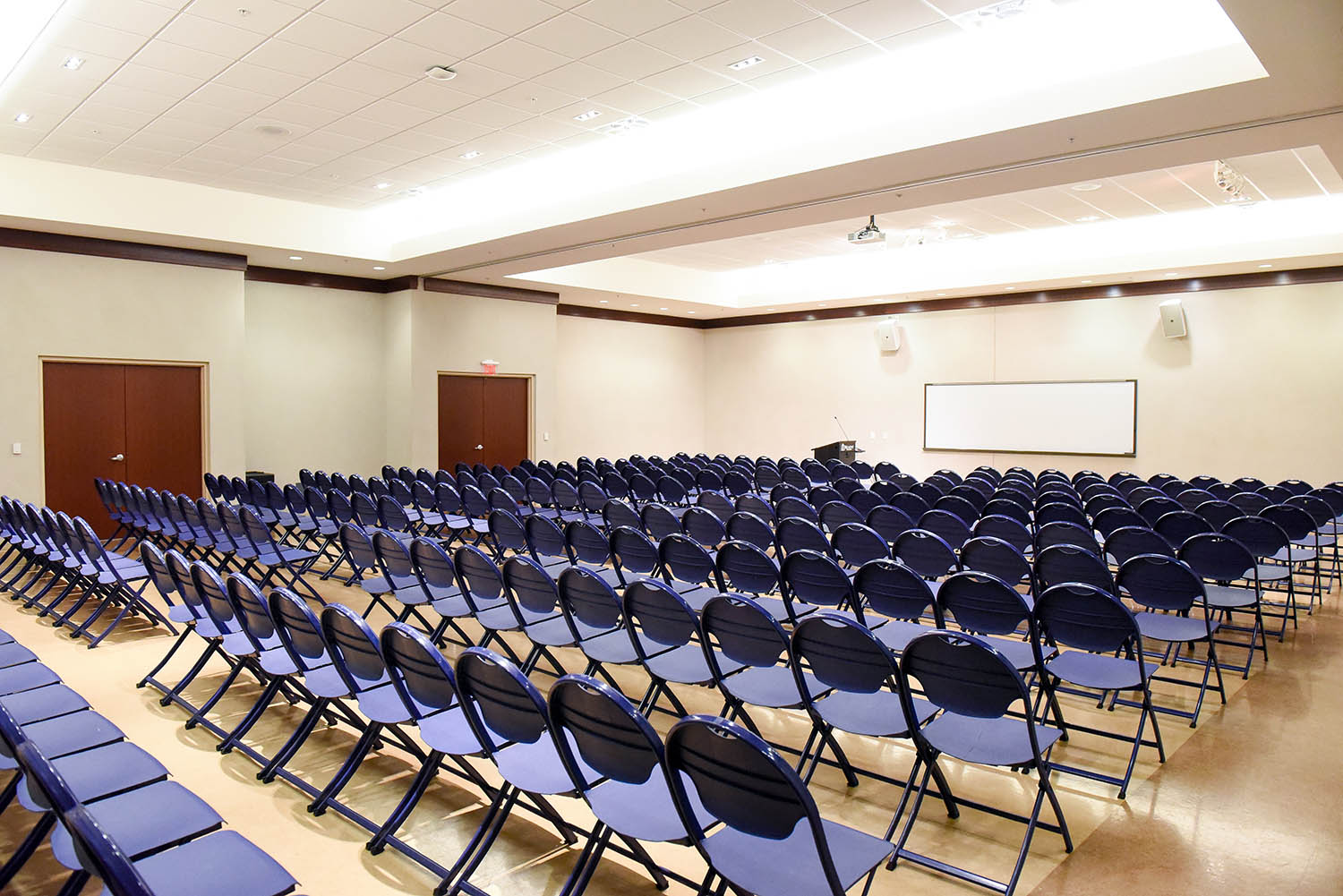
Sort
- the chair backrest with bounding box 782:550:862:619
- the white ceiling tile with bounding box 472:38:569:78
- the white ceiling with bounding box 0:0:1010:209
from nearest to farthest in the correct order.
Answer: the chair backrest with bounding box 782:550:862:619, the white ceiling with bounding box 0:0:1010:209, the white ceiling tile with bounding box 472:38:569:78

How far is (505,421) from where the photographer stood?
49.3 feet

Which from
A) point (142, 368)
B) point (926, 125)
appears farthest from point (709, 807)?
point (142, 368)

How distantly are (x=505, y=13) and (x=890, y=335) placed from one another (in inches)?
475

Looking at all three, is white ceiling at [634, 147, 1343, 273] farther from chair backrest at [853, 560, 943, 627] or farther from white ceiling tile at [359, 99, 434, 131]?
chair backrest at [853, 560, 943, 627]

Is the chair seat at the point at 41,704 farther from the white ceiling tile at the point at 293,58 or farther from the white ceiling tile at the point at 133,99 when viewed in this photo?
the white ceiling tile at the point at 133,99

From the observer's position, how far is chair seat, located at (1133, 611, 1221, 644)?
14.7ft

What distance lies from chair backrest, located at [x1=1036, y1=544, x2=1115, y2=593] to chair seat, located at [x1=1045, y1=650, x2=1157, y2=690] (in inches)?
19.1

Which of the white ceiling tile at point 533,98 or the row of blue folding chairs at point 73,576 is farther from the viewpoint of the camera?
the white ceiling tile at point 533,98

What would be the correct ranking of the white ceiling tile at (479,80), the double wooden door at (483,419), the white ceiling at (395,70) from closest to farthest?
1. the white ceiling at (395,70)
2. the white ceiling tile at (479,80)
3. the double wooden door at (483,419)

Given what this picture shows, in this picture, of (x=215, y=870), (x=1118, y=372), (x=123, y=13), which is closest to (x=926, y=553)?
(x=215, y=870)

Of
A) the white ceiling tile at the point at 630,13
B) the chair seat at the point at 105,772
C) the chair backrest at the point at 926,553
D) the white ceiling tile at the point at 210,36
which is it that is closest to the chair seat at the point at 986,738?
the chair backrest at the point at 926,553

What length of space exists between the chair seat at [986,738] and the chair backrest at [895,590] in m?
0.82

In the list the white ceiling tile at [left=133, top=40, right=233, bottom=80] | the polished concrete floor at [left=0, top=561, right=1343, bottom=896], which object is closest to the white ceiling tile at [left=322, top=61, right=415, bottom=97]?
the white ceiling tile at [left=133, top=40, right=233, bottom=80]

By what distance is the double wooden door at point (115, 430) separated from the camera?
33.7 feet
